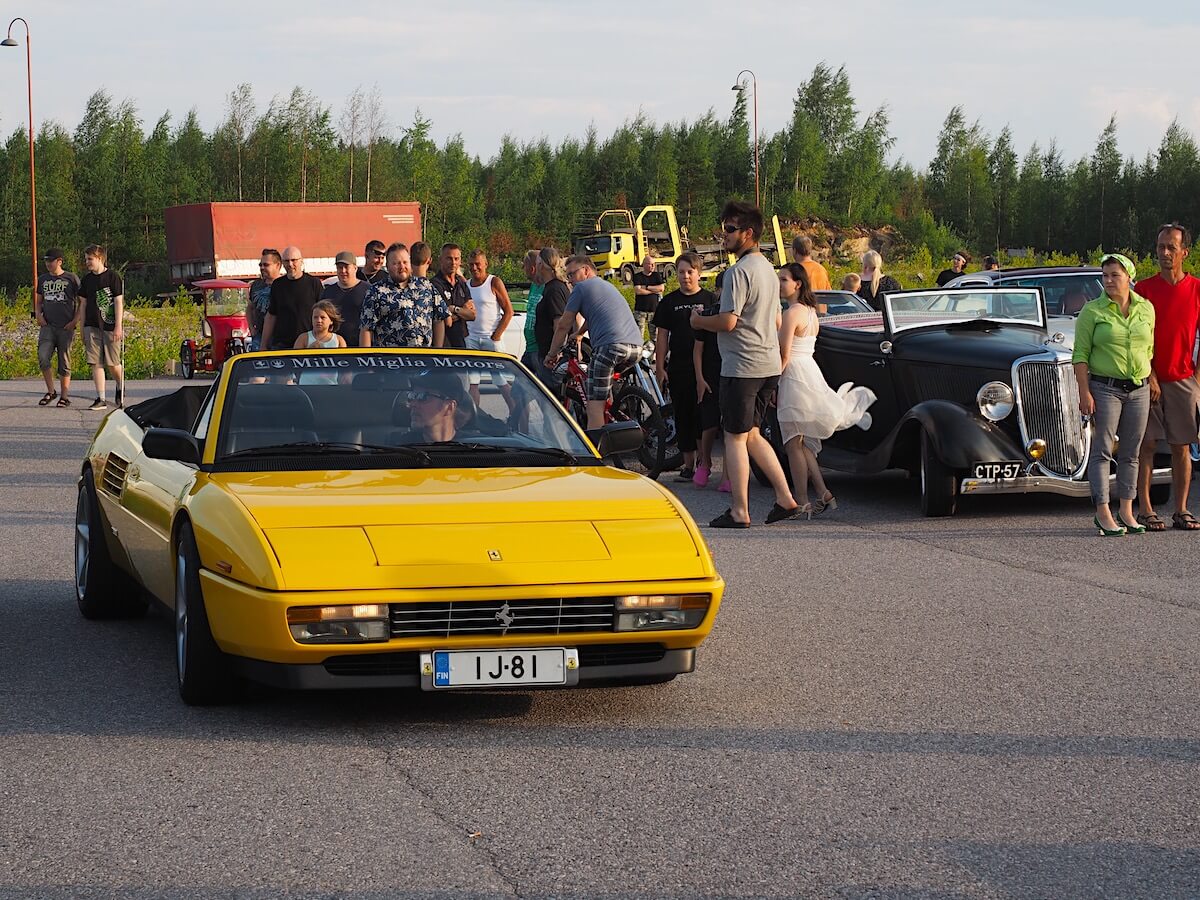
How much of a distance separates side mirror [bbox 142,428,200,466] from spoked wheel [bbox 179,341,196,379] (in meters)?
25.3

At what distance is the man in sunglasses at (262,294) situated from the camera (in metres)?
15.5

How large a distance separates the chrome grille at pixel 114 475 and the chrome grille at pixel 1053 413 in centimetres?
688

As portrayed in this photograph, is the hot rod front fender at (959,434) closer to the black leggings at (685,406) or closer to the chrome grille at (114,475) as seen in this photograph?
the black leggings at (685,406)

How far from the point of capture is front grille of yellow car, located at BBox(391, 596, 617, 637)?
5.75 m

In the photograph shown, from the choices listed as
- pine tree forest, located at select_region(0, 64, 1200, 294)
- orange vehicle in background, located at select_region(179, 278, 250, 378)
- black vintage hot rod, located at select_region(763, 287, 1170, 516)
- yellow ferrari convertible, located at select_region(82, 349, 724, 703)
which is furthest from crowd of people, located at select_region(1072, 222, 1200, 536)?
pine tree forest, located at select_region(0, 64, 1200, 294)

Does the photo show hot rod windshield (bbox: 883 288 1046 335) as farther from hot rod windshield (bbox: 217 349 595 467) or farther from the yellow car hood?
the yellow car hood

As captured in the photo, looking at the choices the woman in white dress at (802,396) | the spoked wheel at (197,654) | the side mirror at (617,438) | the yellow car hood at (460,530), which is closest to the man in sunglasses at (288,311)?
the woman in white dress at (802,396)

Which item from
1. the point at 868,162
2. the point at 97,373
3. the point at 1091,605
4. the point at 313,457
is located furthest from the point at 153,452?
the point at 868,162

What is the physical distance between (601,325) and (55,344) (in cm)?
1017

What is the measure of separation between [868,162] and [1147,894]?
114 m

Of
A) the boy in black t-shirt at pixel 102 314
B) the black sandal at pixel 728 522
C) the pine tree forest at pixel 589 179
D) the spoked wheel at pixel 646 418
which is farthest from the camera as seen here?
the pine tree forest at pixel 589 179

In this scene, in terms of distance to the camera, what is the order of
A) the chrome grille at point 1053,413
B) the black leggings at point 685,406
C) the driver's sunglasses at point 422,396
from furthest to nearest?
the black leggings at point 685,406 → the chrome grille at point 1053,413 → the driver's sunglasses at point 422,396

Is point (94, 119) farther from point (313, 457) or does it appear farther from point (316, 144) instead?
point (313, 457)

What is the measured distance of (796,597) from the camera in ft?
29.5
